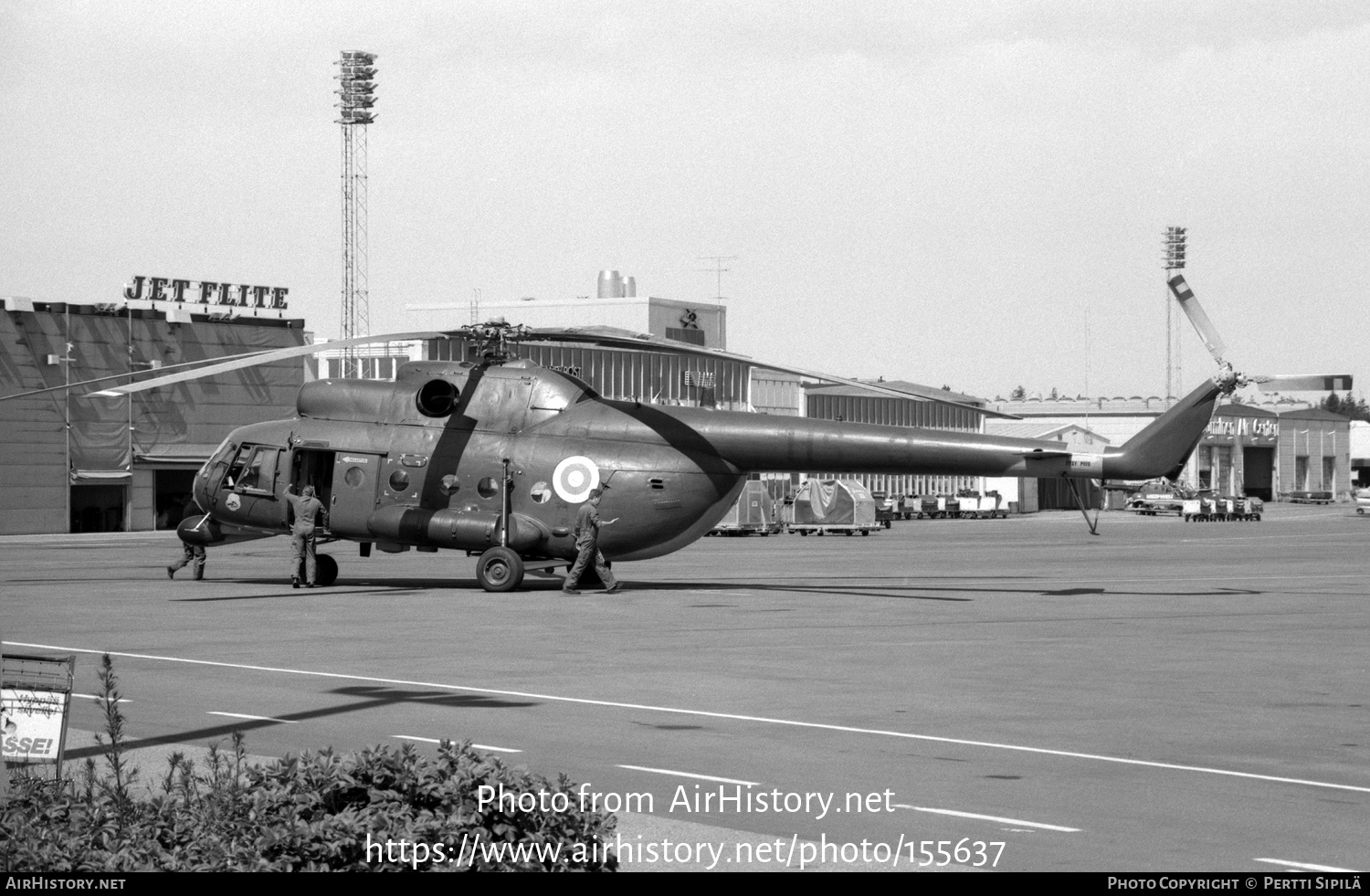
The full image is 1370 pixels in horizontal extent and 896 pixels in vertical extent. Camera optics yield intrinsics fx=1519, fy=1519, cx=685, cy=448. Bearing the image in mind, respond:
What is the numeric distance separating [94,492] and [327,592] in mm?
46903

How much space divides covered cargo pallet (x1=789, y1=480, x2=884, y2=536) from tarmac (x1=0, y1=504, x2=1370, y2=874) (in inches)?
1488

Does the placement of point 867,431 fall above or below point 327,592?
above

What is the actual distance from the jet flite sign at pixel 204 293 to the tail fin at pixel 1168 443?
56.3m

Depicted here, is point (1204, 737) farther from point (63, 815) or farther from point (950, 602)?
point (950, 602)

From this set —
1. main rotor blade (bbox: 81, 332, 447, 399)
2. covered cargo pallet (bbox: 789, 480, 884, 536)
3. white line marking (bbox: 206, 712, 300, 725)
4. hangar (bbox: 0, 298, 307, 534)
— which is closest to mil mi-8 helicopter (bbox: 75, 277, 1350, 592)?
main rotor blade (bbox: 81, 332, 447, 399)

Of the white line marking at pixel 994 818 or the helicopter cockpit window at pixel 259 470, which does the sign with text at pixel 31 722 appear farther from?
the helicopter cockpit window at pixel 259 470

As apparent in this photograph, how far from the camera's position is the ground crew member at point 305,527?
28.2 metres

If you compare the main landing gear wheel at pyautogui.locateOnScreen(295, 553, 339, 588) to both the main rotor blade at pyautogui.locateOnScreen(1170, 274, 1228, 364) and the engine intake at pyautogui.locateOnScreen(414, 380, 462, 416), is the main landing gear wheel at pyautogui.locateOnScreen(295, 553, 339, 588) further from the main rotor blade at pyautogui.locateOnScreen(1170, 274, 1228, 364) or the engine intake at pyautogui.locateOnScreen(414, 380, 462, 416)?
the main rotor blade at pyautogui.locateOnScreen(1170, 274, 1228, 364)

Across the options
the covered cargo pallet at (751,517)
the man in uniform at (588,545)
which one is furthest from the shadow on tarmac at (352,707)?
the covered cargo pallet at (751,517)

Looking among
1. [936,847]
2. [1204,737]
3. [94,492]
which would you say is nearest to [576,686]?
[1204,737]

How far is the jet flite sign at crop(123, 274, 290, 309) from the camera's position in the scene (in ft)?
235

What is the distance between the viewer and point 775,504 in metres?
82.2

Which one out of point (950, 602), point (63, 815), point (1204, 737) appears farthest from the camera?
point (950, 602)

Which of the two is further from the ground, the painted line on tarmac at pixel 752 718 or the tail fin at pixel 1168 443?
the tail fin at pixel 1168 443
